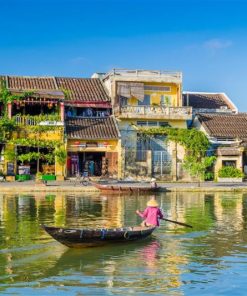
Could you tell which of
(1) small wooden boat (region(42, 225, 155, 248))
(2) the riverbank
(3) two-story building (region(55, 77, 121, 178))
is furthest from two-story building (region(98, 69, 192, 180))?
(1) small wooden boat (region(42, 225, 155, 248))

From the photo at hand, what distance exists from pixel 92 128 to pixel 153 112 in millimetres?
4911

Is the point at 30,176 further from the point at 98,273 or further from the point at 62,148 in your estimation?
the point at 98,273

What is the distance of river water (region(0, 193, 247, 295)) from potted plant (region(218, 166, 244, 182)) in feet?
56.8

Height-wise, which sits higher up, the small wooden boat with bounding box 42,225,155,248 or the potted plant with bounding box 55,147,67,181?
the potted plant with bounding box 55,147,67,181

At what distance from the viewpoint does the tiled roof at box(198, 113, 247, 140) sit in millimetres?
47719

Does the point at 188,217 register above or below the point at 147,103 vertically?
below

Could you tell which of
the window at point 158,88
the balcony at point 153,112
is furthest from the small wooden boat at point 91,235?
the window at point 158,88

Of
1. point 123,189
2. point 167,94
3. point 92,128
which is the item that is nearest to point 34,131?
point 92,128

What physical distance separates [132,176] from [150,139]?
3255 mm

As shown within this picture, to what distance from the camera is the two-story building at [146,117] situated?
4675cm

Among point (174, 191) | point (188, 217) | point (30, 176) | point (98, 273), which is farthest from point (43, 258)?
point (30, 176)

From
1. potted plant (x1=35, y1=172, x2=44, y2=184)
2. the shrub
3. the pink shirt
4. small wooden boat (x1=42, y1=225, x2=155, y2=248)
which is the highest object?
the shrub

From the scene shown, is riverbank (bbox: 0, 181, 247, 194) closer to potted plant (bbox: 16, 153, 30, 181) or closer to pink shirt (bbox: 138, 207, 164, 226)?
potted plant (bbox: 16, 153, 30, 181)

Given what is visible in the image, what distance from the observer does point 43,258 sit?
16.6 m
